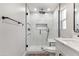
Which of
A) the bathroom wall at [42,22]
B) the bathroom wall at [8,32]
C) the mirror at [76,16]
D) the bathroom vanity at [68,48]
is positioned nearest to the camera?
the bathroom vanity at [68,48]

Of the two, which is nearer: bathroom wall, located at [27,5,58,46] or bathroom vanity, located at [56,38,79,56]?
bathroom vanity, located at [56,38,79,56]

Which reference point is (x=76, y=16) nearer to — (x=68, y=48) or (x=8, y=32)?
(x=68, y=48)

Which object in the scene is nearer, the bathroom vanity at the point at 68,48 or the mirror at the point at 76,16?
the bathroom vanity at the point at 68,48

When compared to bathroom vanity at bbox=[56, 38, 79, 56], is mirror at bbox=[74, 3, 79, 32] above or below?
above

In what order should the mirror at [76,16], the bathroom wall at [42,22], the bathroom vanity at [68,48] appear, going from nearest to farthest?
the bathroom vanity at [68,48]
the mirror at [76,16]
the bathroom wall at [42,22]

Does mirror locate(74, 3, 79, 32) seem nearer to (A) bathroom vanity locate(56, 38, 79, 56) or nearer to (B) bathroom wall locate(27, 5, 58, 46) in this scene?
(A) bathroom vanity locate(56, 38, 79, 56)

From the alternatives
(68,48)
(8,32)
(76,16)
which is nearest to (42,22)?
(76,16)

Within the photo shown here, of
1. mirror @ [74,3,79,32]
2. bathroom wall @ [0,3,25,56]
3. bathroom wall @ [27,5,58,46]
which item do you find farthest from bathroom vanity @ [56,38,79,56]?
bathroom wall @ [27,5,58,46]

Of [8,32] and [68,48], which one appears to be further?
[8,32]

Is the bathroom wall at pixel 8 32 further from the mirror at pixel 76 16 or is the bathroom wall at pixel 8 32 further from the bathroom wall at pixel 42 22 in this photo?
the bathroom wall at pixel 42 22

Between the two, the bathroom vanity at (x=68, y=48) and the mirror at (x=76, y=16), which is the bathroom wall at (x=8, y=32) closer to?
the bathroom vanity at (x=68, y=48)

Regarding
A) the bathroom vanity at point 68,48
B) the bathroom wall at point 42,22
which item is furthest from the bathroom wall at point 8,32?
the bathroom wall at point 42,22

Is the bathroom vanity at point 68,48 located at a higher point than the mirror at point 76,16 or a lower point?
lower

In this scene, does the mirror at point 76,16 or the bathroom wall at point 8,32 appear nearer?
the bathroom wall at point 8,32
